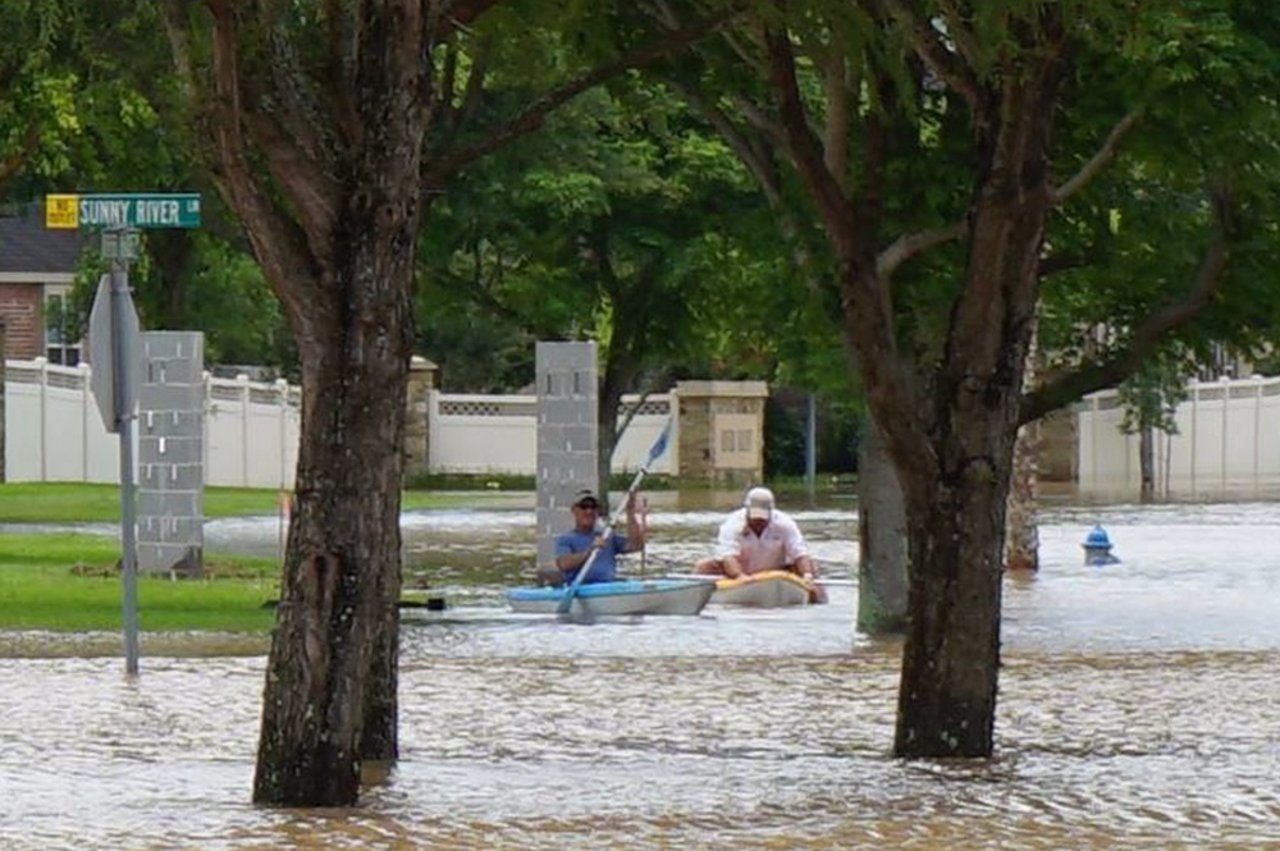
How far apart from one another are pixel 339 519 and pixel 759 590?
1530 cm

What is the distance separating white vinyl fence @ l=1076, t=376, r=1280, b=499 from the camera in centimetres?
6291

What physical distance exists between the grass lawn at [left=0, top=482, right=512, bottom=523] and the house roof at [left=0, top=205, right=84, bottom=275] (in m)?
12.5

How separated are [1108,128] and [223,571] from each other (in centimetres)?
1440

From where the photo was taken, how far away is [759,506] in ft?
90.5

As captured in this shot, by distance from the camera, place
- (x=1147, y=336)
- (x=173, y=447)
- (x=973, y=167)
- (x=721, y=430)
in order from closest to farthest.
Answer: (x=1147, y=336), (x=973, y=167), (x=173, y=447), (x=721, y=430)

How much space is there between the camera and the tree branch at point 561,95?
47.6 ft

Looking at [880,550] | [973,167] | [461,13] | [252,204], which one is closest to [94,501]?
[880,550]

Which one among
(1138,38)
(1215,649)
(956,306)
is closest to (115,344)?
(956,306)

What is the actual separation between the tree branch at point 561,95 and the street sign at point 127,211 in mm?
2678

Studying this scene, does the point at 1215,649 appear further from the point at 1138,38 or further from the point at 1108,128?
the point at 1138,38

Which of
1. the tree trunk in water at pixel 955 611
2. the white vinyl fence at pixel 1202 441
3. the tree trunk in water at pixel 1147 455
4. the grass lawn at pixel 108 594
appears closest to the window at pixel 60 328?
the white vinyl fence at pixel 1202 441

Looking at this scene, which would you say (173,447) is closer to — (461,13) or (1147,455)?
(461,13)

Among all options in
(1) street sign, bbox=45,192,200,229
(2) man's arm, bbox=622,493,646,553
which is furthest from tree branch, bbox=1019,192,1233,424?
(2) man's arm, bbox=622,493,646,553

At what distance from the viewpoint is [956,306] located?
1475cm
